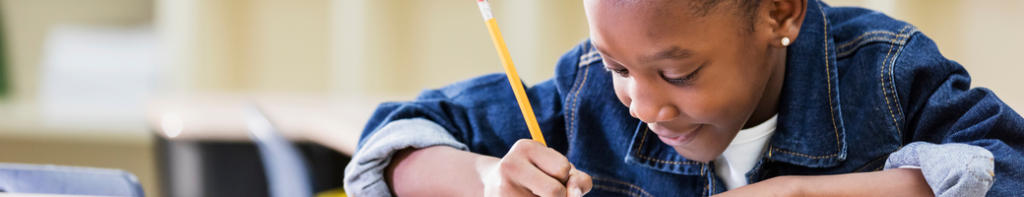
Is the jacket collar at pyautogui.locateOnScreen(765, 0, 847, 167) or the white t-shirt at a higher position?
the jacket collar at pyautogui.locateOnScreen(765, 0, 847, 167)

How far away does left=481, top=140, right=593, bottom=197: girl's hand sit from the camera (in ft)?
1.27

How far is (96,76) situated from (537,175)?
1.84 metres

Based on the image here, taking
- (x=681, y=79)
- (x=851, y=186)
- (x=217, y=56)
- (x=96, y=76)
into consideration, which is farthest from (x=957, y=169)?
(x=96, y=76)

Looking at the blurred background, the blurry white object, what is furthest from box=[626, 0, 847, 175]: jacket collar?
the blurry white object

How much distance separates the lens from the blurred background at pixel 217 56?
164 cm

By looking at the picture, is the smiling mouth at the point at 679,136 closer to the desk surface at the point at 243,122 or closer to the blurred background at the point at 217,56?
the desk surface at the point at 243,122

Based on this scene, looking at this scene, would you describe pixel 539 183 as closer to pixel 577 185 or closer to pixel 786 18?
pixel 577 185

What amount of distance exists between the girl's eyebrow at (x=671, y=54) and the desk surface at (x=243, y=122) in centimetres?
68

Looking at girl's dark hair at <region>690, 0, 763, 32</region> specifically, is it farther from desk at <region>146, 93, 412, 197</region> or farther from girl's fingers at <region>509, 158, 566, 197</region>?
desk at <region>146, 93, 412, 197</region>

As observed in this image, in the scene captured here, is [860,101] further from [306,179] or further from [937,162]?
[306,179]

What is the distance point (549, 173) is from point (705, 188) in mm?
224

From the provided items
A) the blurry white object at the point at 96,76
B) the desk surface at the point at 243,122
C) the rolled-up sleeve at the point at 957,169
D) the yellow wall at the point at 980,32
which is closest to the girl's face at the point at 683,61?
the rolled-up sleeve at the point at 957,169

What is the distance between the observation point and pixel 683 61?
42cm

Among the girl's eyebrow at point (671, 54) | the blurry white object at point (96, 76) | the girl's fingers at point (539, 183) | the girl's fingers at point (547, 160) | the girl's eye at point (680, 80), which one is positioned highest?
the girl's eyebrow at point (671, 54)
